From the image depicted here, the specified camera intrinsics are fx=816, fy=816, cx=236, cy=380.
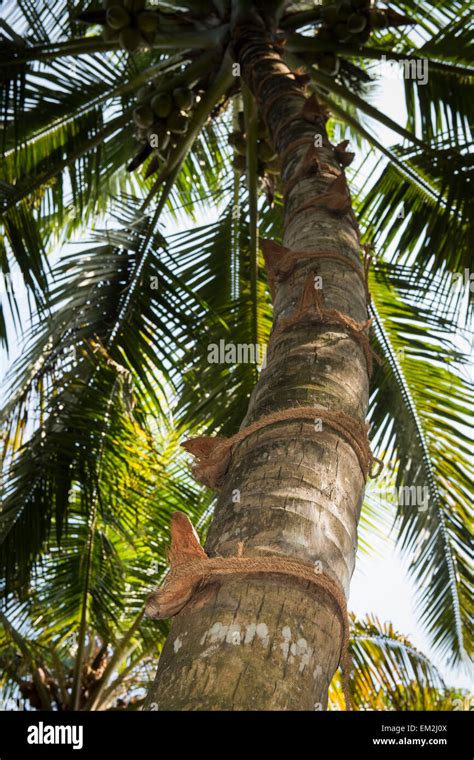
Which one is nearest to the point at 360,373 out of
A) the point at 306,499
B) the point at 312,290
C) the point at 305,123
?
the point at 312,290

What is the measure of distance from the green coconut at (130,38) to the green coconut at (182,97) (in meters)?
0.41

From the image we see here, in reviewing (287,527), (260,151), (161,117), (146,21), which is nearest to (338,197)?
(287,527)

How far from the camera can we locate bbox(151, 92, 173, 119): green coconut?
14.3ft

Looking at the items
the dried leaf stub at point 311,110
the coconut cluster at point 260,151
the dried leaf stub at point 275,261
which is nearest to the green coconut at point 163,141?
the coconut cluster at point 260,151

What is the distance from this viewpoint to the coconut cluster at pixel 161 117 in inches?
173

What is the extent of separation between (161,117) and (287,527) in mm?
3448

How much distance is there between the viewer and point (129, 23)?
3.95 meters

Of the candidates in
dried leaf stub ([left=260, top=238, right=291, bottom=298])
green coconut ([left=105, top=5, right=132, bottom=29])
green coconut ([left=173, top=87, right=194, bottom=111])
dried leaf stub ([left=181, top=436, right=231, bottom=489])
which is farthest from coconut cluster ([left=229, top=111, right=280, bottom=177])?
dried leaf stub ([left=181, top=436, right=231, bottom=489])

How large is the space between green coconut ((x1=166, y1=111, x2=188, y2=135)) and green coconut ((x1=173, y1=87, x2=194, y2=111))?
0.14ft

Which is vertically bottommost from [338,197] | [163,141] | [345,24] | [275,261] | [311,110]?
[275,261]

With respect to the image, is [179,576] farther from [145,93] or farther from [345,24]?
[145,93]

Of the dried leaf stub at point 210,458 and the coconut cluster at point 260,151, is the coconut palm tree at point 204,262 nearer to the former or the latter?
the coconut cluster at point 260,151

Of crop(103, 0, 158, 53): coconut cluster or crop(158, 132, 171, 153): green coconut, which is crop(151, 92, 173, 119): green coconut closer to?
crop(158, 132, 171, 153): green coconut

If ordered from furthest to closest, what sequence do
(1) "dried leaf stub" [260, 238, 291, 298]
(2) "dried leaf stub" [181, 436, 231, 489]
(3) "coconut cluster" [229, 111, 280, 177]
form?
(3) "coconut cluster" [229, 111, 280, 177] < (1) "dried leaf stub" [260, 238, 291, 298] < (2) "dried leaf stub" [181, 436, 231, 489]
